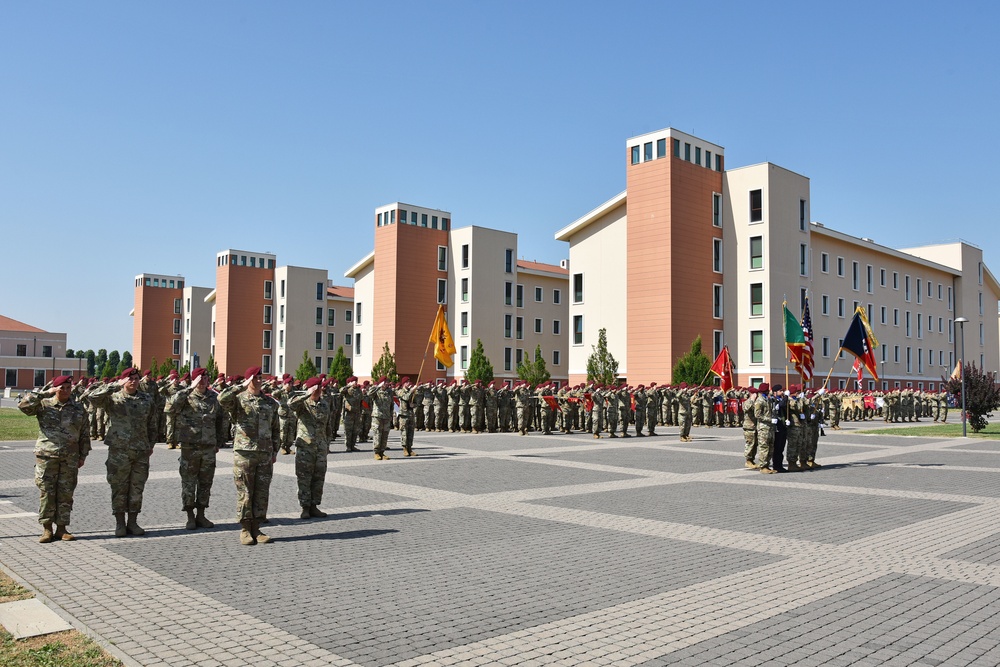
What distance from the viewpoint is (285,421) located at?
1936 cm

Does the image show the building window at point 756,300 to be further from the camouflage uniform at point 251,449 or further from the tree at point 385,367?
the camouflage uniform at point 251,449

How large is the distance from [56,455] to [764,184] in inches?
1850

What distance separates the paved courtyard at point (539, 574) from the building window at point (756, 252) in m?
37.4

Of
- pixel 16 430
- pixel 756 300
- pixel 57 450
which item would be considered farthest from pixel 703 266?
pixel 57 450

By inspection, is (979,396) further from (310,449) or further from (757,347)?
(310,449)

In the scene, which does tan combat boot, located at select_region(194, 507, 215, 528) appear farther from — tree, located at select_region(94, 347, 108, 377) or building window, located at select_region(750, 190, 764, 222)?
tree, located at select_region(94, 347, 108, 377)

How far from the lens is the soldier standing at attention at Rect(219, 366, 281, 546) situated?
941 centimetres

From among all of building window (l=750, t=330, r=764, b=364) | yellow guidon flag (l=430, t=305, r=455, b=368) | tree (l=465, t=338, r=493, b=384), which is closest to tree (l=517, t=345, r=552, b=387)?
tree (l=465, t=338, r=493, b=384)

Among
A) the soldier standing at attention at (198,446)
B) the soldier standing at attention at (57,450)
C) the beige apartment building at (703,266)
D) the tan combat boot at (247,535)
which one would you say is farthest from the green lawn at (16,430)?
the beige apartment building at (703,266)

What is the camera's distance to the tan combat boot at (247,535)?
30.5 feet

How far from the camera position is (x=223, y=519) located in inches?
434

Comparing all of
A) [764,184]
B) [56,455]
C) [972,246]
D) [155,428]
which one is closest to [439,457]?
[155,428]

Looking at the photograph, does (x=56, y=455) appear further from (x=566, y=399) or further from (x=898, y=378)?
(x=898, y=378)

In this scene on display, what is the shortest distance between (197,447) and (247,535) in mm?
1755
